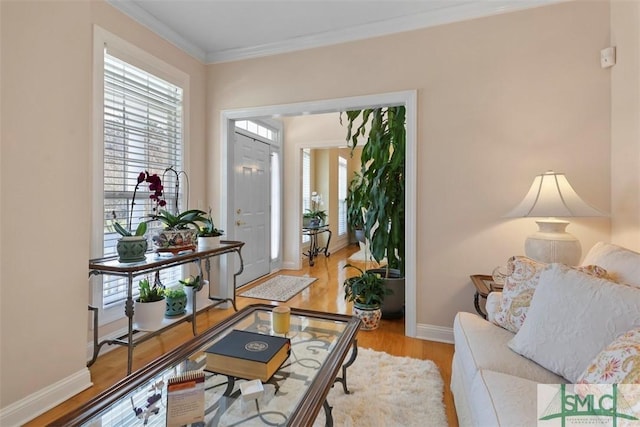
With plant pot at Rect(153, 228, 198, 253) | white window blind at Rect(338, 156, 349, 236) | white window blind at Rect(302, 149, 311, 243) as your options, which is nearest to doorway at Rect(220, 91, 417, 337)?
plant pot at Rect(153, 228, 198, 253)

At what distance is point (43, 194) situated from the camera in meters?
1.67

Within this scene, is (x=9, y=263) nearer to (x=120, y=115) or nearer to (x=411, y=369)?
(x=120, y=115)

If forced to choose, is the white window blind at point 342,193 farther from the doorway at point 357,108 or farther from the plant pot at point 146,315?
the plant pot at point 146,315

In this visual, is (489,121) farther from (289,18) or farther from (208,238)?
(208,238)

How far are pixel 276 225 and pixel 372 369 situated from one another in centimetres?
323

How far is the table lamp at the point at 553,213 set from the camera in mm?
1873

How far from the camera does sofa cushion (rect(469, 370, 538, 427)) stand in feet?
3.08

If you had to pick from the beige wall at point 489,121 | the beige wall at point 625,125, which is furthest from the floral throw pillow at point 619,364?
the beige wall at point 489,121

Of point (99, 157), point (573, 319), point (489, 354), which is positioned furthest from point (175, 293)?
point (573, 319)

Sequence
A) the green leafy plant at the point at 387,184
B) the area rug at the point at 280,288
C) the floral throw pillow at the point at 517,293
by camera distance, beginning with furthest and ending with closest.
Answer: the area rug at the point at 280,288, the green leafy plant at the point at 387,184, the floral throw pillow at the point at 517,293

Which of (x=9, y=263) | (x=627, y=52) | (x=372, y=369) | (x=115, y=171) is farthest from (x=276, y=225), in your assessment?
(x=627, y=52)

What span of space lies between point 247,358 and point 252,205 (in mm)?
3298

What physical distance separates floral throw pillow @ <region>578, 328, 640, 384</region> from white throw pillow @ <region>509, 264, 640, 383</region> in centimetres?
11

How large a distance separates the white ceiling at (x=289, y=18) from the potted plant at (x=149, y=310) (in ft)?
7.35
